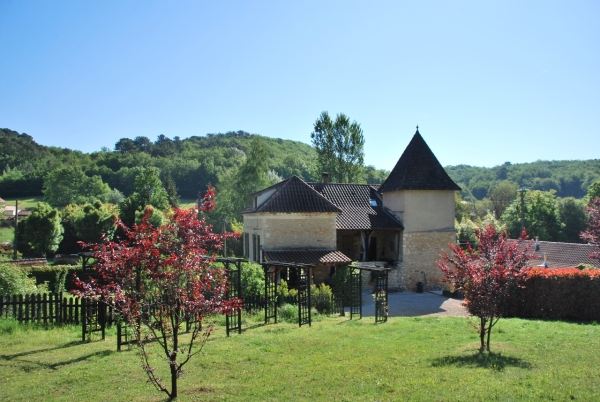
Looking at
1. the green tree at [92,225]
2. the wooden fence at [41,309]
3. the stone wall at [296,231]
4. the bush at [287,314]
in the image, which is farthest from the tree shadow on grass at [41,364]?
the green tree at [92,225]

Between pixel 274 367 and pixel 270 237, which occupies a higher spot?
pixel 270 237

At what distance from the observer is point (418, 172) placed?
2719 centimetres

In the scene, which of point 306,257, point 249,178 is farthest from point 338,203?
point 249,178

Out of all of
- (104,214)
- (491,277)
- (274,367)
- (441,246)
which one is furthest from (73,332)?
(104,214)

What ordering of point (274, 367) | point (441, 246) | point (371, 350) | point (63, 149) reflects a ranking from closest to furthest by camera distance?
point (274, 367)
point (371, 350)
point (441, 246)
point (63, 149)

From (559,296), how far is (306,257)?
1168 cm

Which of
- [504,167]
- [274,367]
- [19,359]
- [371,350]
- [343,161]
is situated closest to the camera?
[274,367]

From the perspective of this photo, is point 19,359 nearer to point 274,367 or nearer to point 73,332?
point 73,332

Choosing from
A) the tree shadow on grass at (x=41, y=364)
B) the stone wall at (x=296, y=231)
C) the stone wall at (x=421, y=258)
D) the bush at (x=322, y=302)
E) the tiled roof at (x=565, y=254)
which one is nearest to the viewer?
the tree shadow on grass at (x=41, y=364)

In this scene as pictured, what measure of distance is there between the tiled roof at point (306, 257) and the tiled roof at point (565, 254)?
44.2 ft

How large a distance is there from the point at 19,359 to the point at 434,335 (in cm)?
1031

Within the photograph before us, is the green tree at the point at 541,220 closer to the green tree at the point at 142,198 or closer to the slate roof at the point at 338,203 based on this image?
the slate roof at the point at 338,203

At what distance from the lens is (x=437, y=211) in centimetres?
2681

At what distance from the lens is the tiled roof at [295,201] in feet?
80.5
